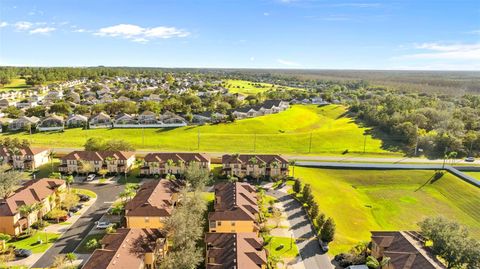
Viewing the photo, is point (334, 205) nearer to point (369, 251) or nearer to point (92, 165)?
point (369, 251)

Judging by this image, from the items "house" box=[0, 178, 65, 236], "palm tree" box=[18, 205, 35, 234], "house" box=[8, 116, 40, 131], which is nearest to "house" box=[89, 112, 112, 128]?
"house" box=[8, 116, 40, 131]

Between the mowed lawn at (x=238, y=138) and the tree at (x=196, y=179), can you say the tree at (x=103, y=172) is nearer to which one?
the tree at (x=196, y=179)

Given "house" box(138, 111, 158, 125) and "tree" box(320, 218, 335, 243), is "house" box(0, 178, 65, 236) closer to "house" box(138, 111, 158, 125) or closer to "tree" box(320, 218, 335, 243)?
"tree" box(320, 218, 335, 243)

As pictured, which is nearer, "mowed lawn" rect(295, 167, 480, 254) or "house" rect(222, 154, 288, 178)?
"mowed lawn" rect(295, 167, 480, 254)

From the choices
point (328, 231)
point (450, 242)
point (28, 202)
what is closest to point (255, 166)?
point (328, 231)

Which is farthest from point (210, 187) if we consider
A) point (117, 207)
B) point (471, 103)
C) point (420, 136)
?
point (471, 103)

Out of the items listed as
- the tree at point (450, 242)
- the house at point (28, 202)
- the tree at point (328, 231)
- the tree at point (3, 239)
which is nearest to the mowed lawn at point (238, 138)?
the house at point (28, 202)

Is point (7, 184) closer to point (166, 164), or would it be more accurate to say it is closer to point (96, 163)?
point (96, 163)
